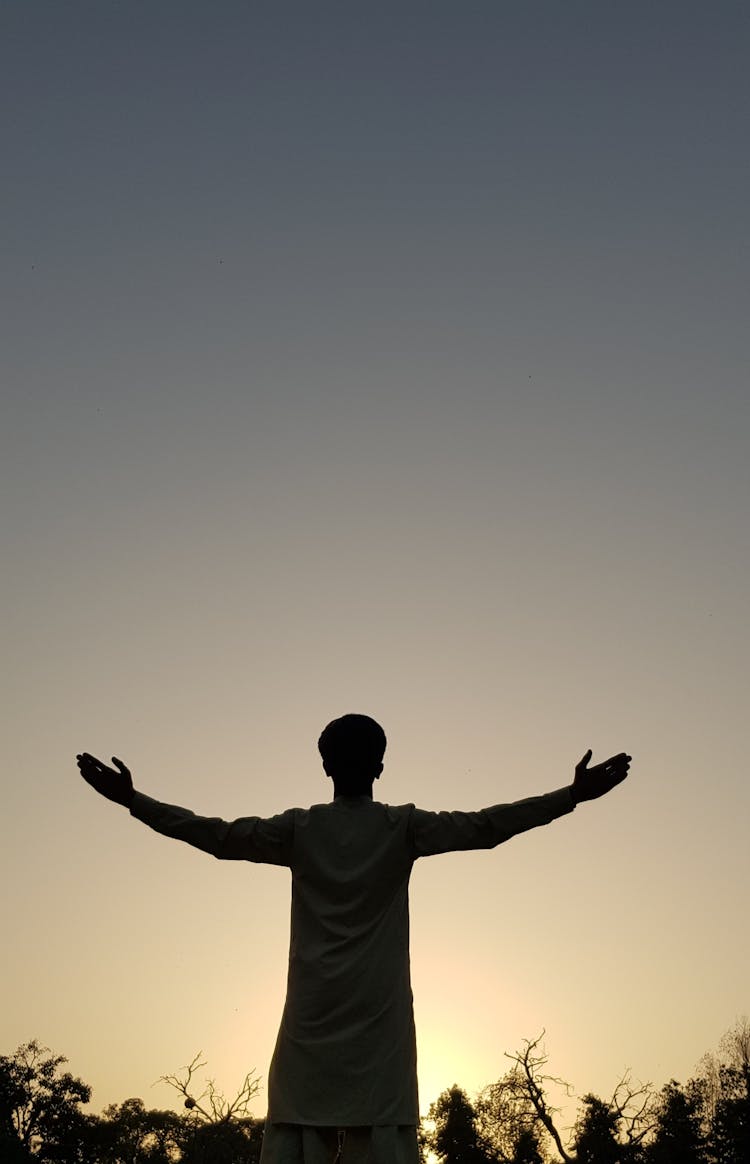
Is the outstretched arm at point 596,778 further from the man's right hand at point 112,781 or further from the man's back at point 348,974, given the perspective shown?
the man's right hand at point 112,781

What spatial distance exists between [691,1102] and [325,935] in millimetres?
67696

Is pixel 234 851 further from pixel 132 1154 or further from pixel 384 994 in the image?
pixel 132 1154

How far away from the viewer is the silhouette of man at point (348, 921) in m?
3.78

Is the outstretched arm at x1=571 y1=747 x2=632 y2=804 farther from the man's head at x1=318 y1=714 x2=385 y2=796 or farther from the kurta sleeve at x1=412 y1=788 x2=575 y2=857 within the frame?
the man's head at x1=318 y1=714 x2=385 y2=796

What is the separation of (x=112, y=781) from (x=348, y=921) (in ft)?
4.01

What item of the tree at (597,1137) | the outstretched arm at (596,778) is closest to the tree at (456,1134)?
the tree at (597,1137)

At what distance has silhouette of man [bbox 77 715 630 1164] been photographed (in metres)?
3.78

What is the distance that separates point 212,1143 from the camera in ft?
171

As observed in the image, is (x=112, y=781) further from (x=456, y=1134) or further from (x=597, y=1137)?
(x=456, y=1134)

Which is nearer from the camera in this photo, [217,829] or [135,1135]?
[217,829]

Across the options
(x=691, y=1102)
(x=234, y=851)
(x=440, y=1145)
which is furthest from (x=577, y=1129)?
(x=234, y=851)

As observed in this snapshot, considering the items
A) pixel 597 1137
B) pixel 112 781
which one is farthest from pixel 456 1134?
pixel 112 781

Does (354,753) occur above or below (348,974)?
above

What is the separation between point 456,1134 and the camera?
232 ft
